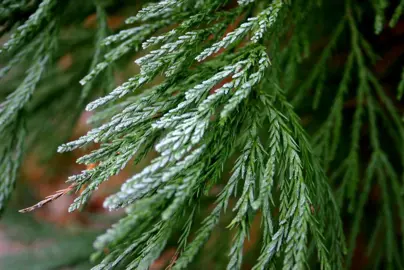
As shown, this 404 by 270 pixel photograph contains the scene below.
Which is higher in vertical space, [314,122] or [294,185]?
[294,185]

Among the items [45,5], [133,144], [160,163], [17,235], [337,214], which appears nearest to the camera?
[160,163]

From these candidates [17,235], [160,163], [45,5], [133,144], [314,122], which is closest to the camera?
[160,163]

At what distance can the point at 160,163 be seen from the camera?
0.85 m

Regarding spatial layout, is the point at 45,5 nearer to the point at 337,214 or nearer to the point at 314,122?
the point at 337,214

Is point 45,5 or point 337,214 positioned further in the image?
point 45,5

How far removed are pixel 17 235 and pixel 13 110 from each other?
5.66 ft

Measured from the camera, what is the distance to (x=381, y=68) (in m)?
2.25

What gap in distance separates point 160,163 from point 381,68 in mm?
1798

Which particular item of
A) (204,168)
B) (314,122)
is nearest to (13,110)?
(204,168)

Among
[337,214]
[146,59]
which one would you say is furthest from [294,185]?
[146,59]

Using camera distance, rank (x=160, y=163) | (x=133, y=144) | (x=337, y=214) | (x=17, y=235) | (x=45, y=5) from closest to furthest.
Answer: (x=160, y=163) < (x=133, y=144) < (x=337, y=214) < (x=45, y=5) < (x=17, y=235)

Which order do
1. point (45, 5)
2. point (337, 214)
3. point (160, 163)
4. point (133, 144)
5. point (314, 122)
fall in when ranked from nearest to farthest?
point (160, 163), point (133, 144), point (337, 214), point (45, 5), point (314, 122)

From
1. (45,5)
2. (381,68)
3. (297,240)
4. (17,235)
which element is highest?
(45,5)

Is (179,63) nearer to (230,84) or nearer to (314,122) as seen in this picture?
(230,84)
